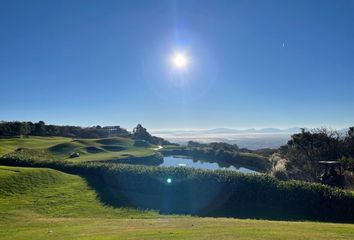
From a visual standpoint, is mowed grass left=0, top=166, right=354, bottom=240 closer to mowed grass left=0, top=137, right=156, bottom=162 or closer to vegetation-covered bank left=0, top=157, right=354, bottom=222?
vegetation-covered bank left=0, top=157, right=354, bottom=222

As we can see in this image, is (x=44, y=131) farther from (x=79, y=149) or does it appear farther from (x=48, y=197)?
(x=48, y=197)

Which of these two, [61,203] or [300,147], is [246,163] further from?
[61,203]

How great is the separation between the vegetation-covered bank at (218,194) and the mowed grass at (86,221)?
2.46 metres

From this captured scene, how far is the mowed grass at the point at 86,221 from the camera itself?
1278cm

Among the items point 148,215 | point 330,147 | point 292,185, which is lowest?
point 148,215

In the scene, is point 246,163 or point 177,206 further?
point 246,163

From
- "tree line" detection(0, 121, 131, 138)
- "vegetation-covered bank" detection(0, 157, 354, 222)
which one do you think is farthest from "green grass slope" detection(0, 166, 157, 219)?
"tree line" detection(0, 121, 131, 138)

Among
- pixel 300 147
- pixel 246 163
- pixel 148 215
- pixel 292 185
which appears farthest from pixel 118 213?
pixel 246 163

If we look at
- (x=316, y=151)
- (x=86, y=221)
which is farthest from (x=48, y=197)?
(x=316, y=151)

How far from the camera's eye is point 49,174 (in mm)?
31625

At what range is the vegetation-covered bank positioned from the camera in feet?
78.2

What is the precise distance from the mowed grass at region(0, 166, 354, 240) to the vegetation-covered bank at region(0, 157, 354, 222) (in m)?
2.46

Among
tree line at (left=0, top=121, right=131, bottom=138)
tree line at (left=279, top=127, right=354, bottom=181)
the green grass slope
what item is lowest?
the green grass slope

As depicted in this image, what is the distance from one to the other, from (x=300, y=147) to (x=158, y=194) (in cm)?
2455
